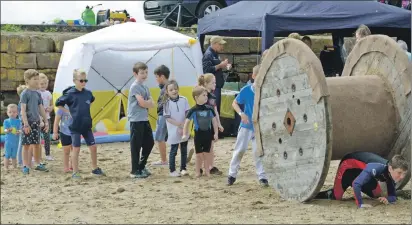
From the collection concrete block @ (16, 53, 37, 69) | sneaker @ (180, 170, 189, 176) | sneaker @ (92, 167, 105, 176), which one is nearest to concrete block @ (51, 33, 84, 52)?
concrete block @ (16, 53, 37, 69)

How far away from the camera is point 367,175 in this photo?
27.1 ft

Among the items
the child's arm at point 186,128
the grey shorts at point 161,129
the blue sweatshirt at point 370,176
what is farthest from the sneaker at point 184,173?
the blue sweatshirt at point 370,176

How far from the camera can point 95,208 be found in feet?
A: 29.1

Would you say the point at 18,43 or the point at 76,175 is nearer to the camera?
the point at 76,175

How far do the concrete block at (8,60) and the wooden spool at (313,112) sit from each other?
9.22m

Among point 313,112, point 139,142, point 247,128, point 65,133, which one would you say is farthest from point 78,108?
point 313,112

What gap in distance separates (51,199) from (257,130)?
7.69 ft

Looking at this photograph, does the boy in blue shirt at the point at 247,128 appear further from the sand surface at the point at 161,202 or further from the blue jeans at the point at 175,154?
the blue jeans at the point at 175,154

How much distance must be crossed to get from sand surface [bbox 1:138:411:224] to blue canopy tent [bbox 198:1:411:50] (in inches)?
149

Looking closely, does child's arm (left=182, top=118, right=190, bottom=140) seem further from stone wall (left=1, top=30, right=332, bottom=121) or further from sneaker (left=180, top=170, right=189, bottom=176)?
stone wall (left=1, top=30, right=332, bottom=121)

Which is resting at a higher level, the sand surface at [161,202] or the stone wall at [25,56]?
the stone wall at [25,56]

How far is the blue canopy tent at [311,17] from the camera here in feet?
48.9

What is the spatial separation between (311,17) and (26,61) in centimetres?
590

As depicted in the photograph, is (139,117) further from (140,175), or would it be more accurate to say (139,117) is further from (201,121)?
(201,121)
